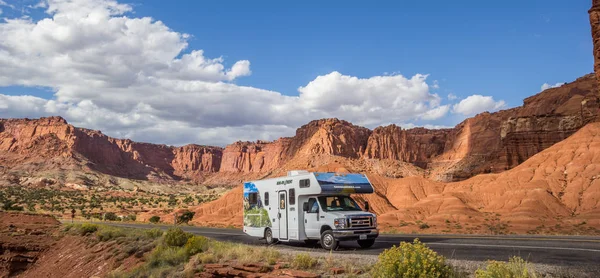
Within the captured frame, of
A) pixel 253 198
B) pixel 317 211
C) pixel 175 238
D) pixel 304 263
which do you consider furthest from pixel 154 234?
pixel 304 263

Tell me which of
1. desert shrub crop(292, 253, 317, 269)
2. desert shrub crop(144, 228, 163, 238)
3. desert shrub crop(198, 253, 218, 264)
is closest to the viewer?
desert shrub crop(292, 253, 317, 269)

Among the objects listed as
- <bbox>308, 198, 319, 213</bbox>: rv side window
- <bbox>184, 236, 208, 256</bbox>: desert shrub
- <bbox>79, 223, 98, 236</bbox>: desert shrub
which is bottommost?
<bbox>184, 236, 208, 256</bbox>: desert shrub

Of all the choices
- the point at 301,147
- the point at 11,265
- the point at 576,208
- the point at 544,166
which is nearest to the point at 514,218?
the point at 576,208

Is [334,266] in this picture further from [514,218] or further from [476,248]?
[514,218]

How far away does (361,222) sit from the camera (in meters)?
17.8

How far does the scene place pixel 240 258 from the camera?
1380 centimetres

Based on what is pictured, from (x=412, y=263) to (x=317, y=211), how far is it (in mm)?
10092

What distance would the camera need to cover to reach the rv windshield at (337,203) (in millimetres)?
18523

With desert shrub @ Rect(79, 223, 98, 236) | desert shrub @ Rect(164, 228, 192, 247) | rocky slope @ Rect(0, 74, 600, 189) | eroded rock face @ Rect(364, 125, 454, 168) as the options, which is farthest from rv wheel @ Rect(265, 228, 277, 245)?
eroded rock face @ Rect(364, 125, 454, 168)

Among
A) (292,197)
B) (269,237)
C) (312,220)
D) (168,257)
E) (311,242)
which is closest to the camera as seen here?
(168,257)

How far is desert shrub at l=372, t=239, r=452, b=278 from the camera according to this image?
8.34 m

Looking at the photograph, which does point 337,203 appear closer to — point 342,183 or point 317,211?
point 342,183

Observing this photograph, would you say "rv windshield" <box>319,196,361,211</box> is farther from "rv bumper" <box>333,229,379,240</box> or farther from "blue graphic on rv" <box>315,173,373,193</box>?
"rv bumper" <box>333,229,379,240</box>

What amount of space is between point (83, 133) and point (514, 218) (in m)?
161
